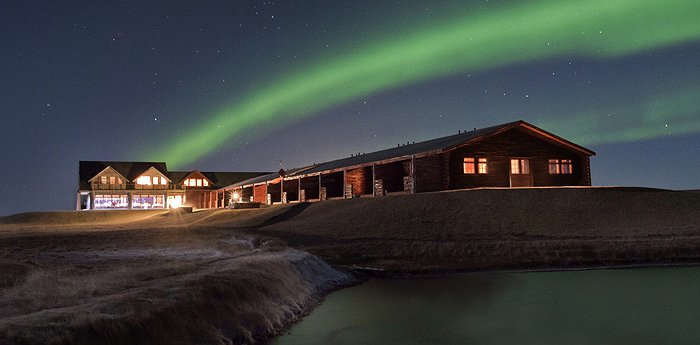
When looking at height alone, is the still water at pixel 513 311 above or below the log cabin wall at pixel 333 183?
below

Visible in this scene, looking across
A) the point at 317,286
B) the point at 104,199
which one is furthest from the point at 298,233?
the point at 104,199

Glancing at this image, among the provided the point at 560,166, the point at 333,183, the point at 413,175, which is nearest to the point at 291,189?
the point at 333,183

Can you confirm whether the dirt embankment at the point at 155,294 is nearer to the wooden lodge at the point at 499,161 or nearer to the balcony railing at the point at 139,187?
the wooden lodge at the point at 499,161

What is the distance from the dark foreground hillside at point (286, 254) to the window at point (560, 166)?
208 inches

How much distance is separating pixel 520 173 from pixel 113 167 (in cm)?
6537

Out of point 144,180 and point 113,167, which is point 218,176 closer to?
point 144,180

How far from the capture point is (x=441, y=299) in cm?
1600

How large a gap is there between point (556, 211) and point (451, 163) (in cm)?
814

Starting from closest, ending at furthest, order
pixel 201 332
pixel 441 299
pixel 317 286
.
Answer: pixel 201 332 → pixel 441 299 → pixel 317 286

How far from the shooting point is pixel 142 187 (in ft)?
258

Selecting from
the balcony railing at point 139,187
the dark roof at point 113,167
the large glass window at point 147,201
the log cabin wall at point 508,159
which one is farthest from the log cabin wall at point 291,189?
the dark roof at point 113,167

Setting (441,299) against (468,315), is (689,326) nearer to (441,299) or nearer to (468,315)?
(468,315)

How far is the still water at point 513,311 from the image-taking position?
1180cm

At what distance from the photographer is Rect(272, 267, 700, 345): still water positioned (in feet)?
38.7
